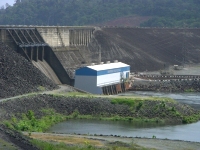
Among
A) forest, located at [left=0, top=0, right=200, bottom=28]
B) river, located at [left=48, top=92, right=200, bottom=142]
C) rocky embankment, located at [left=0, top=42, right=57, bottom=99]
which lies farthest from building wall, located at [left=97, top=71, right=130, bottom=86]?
forest, located at [left=0, top=0, right=200, bottom=28]

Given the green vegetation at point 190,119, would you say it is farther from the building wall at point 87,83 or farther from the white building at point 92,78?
the building wall at point 87,83

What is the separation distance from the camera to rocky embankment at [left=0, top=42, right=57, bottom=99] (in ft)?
171

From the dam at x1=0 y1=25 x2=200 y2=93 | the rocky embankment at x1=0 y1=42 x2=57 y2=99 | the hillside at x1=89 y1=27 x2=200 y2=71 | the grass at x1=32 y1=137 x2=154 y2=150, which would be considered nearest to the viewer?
the grass at x1=32 y1=137 x2=154 y2=150

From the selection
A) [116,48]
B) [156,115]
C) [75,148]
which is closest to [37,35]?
[116,48]

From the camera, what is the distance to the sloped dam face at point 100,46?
6825 centimetres

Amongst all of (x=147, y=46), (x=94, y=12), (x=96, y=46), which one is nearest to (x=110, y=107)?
(x=96, y=46)

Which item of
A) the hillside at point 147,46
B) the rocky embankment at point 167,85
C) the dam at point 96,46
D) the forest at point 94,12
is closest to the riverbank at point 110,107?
the dam at point 96,46

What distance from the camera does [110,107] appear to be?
52.5 m

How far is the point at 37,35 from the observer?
2849 inches

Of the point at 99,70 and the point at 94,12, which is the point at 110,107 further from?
the point at 94,12

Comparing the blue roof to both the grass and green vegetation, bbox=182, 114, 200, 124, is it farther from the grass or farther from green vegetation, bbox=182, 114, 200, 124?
the grass

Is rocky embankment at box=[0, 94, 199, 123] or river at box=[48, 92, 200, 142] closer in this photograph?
river at box=[48, 92, 200, 142]

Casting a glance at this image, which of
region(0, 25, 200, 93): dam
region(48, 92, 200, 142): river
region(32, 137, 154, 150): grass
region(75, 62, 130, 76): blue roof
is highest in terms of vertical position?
region(0, 25, 200, 93): dam

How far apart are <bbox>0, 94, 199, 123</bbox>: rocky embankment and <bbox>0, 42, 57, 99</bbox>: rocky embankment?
2.06 m
